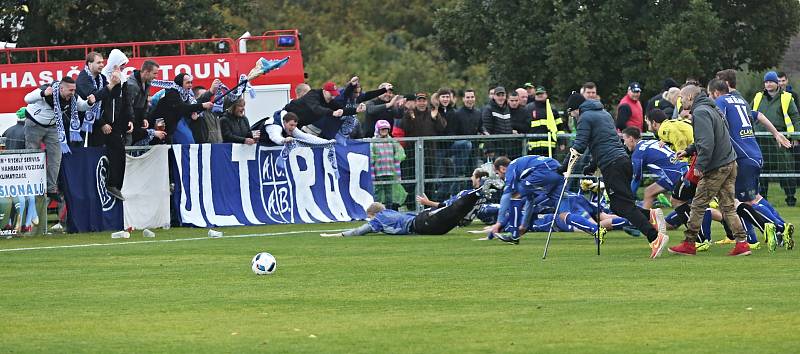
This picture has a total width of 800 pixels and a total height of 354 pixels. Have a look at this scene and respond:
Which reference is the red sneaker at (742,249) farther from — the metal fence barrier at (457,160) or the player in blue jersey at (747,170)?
the metal fence barrier at (457,160)

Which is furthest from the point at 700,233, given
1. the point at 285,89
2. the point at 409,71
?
the point at 409,71

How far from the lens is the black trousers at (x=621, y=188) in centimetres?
1636

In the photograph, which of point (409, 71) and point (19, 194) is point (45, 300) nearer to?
point (19, 194)

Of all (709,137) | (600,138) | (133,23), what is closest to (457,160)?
(600,138)

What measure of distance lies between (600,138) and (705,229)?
59.9 inches

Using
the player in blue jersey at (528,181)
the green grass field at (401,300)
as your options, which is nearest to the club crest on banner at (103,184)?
the green grass field at (401,300)

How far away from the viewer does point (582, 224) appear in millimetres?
17703

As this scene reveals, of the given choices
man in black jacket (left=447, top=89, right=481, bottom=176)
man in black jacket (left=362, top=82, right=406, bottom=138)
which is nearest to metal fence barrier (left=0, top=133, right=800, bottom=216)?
man in black jacket (left=447, top=89, right=481, bottom=176)

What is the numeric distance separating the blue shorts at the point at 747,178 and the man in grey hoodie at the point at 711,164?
585 mm

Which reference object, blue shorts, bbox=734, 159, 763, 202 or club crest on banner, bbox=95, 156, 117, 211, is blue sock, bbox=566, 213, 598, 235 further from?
club crest on banner, bbox=95, 156, 117, 211

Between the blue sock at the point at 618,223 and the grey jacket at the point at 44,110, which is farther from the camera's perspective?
the grey jacket at the point at 44,110

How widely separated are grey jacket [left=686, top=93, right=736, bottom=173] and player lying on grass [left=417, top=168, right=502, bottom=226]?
13.5ft

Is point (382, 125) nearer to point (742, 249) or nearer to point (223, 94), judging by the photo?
point (223, 94)

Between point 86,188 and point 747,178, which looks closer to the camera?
point 747,178
